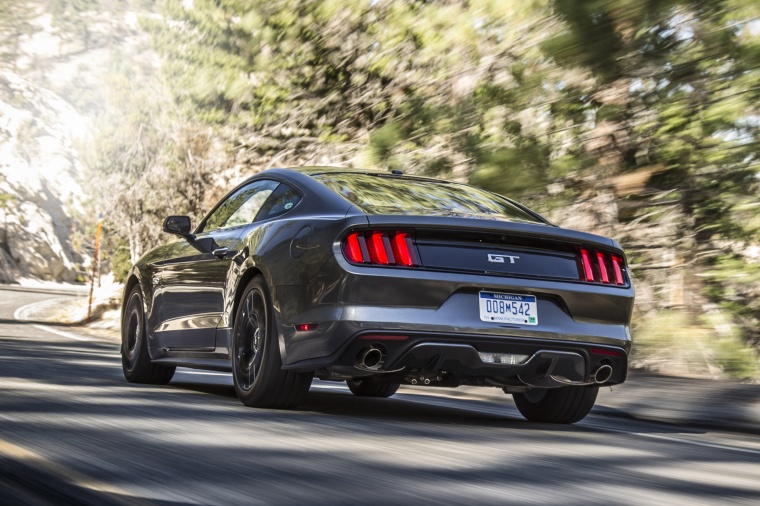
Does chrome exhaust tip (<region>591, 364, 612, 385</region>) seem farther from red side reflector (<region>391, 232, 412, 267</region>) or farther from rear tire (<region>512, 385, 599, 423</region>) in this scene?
red side reflector (<region>391, 232, 412, 267</region>)

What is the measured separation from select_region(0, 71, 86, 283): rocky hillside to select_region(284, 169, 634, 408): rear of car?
238 ft

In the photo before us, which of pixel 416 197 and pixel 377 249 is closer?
pixel 377 249

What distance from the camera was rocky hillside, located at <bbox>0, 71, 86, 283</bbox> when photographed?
7750cm

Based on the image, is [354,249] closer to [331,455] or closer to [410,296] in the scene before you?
[410,296]

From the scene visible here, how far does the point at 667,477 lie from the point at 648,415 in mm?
3137

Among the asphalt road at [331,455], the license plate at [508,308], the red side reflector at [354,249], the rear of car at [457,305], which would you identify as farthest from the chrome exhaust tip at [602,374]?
the red side reflector at [354,249]

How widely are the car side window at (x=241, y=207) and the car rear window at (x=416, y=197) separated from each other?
54 cm

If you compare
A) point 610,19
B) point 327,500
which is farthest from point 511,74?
point 327,500

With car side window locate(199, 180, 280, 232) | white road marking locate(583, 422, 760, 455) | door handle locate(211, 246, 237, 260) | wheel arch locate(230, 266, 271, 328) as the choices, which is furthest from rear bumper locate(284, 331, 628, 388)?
car side window locate(199, 180, 280, 232)

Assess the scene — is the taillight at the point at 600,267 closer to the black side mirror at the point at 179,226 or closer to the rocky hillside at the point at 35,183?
the black side mirror at the point at 179,226

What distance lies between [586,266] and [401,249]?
1147mm

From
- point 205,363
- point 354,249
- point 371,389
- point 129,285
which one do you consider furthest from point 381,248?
point 129,285

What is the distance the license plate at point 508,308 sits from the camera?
5.96 metres

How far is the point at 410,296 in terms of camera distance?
5852mm
